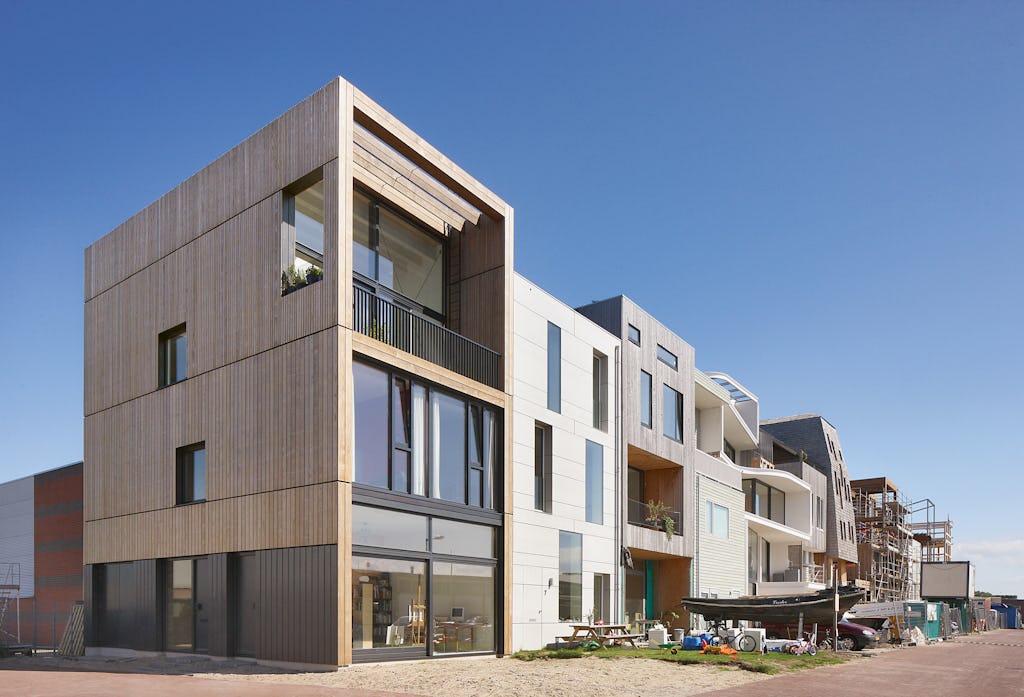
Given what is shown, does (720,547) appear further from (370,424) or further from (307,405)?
(307,405)

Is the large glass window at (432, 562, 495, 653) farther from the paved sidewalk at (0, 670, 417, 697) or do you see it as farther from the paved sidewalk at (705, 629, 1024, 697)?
the paved sidewalk at (705, 629, 1024, 697)

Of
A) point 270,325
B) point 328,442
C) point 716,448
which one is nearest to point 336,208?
point 270,325

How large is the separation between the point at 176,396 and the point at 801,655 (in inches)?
672

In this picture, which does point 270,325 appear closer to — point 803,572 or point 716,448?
point 716,448

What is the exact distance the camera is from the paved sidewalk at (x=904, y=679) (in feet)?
50.5

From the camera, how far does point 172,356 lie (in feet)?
72.1

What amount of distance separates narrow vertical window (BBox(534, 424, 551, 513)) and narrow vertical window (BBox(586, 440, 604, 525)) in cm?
240

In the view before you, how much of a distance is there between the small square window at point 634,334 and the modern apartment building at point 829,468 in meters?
25.4

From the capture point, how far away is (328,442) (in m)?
17.0

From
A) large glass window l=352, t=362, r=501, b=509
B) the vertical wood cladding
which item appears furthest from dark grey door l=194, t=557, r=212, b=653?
the vertical wood cladding

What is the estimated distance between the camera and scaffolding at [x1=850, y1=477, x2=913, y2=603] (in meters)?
64.8

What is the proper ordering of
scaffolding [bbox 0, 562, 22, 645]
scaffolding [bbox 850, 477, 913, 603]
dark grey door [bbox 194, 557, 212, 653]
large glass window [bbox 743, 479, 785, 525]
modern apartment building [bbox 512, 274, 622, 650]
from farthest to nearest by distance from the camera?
scaffolding [bbox 850, 477, 913, 603] < large glass window [bbox 743, 479, 785, 525] < scaffolding [bbox 0, 562, 22, 645] < modern apartment building [bbox 512, 274, 622, 650] < dark grey door [bbox 194, 557, 212, 653]

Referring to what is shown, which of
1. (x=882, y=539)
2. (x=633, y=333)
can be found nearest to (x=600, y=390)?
(x=633, y=333)

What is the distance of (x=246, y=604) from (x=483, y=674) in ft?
17.5
